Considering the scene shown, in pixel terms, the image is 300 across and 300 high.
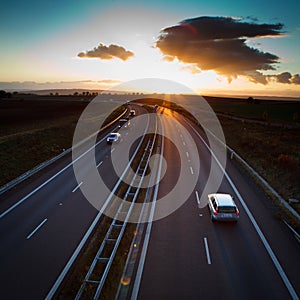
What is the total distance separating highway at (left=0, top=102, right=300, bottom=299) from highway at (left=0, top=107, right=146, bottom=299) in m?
0.04

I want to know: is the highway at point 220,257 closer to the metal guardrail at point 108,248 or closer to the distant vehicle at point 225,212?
the distant vehicle at point 225,212

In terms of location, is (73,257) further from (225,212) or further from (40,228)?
(225,212)

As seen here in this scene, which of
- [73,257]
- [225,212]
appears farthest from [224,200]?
[73,257]

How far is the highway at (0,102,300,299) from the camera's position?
10320 mm

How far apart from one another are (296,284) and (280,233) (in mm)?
3850

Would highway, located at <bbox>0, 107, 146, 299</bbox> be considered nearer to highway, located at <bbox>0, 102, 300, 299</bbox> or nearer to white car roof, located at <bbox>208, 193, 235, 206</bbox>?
highway, located at <bbox>0, 102, 300, 299</bbox>

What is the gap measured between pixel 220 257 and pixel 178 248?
6.77 feet

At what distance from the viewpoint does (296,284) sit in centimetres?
1055

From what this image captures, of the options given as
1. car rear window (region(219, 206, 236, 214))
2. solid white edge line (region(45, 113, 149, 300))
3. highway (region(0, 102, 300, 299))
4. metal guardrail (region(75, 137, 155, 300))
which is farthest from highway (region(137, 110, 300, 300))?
solid white edge line (region(45, 113, 149, 300))

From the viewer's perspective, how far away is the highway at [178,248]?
33.9 ft

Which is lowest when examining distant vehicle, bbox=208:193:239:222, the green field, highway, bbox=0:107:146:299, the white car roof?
the green field

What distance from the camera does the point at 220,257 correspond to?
476 inches

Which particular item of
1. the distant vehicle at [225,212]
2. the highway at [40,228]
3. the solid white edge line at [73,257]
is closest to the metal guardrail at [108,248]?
the solid white edge line at [73,257]

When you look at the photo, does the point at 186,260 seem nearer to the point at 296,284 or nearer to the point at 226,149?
the point at 296,284
